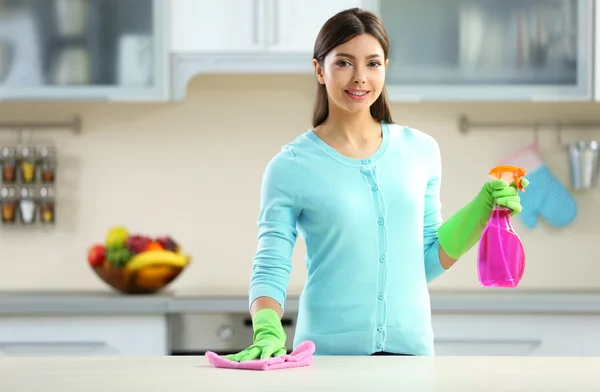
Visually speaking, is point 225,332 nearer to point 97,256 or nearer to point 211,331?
point 211,331

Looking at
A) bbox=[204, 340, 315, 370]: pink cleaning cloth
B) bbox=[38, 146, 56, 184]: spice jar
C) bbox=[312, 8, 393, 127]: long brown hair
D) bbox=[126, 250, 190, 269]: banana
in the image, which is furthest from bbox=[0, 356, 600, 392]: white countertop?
bbox=[38, 146, 56, 184]: spice jar

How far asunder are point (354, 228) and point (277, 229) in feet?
0.44

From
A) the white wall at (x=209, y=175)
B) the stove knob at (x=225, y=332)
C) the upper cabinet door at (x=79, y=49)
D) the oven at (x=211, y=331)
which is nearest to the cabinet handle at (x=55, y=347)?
the oven at (x=211, y=331)

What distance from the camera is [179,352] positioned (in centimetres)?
285

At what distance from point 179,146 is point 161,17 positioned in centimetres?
48

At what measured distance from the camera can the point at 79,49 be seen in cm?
309

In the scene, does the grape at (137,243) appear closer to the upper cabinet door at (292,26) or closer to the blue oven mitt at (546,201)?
the upper cabinet door at (292,26)

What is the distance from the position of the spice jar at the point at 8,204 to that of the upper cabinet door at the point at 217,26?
742 mm

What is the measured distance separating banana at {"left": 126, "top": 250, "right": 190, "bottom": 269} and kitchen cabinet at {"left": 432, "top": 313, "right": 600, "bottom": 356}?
0.76 m

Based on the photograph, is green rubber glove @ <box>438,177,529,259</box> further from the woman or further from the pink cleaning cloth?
the pink cleaning cloth

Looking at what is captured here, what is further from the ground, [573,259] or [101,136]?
[101,136]

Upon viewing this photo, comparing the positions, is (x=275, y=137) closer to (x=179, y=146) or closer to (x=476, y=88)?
(x=179, y=146)

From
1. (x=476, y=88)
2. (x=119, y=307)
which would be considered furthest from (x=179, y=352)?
(x=476, y=88)

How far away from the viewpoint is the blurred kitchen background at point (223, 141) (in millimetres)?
2826
